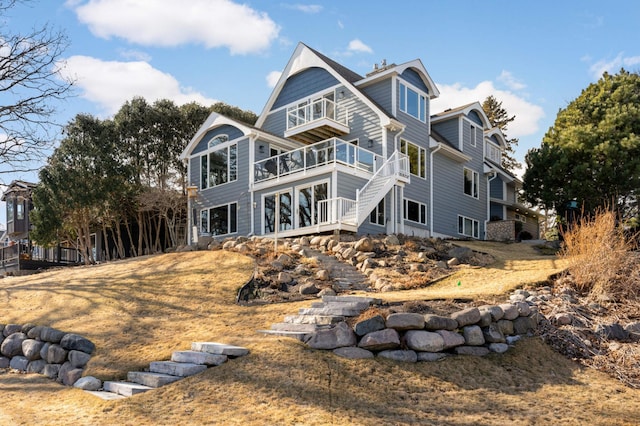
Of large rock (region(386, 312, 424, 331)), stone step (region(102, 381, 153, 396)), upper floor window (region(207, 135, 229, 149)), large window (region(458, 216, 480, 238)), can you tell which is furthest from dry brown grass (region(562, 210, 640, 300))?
upper floor window (region(207, 135, 229, 149))

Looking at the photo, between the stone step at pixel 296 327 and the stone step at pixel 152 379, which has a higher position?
the stone step at pixel 296 327

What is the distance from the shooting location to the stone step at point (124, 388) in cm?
844

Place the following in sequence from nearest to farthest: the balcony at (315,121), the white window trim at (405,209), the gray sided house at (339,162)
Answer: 1. the gray sided house at (339,162)
2. the white window trim at (405,209)
3. the balcony at (315,121)

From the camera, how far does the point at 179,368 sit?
8844mm

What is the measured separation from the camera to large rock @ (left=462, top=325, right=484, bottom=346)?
9.67 metres

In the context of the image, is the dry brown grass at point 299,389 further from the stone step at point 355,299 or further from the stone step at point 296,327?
the stone step at point 355,299

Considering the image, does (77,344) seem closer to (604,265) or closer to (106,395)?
(106,395)

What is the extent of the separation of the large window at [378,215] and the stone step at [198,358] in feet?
45.8

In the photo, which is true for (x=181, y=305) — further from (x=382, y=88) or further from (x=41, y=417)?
(x=382, y=88)

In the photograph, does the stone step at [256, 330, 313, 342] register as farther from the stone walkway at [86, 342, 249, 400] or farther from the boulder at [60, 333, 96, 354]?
the boulder at [60, 333, 96, 354]

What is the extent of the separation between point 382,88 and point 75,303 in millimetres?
15751

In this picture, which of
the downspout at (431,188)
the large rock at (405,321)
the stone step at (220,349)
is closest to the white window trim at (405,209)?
the downspout at (431,188)

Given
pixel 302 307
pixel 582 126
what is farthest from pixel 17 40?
pixel 582 126

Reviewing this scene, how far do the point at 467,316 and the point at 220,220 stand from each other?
18092 millimetres
